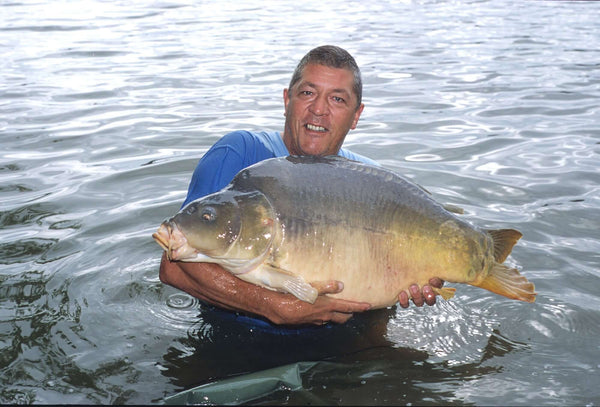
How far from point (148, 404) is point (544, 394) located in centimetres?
196

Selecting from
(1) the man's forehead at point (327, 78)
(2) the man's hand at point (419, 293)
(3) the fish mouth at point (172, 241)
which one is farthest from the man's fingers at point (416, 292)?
(1) the man's forehead at point (327, 78)

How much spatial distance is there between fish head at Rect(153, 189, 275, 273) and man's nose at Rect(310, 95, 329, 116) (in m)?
1.26

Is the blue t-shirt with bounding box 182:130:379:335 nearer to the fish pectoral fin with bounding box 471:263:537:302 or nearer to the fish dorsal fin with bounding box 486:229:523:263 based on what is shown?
the fish dorsal fin with bounding box 486:229:523:263

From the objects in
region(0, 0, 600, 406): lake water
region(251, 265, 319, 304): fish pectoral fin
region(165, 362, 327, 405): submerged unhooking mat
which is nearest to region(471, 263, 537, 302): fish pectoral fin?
region(0, 0, 600, 406): lake water

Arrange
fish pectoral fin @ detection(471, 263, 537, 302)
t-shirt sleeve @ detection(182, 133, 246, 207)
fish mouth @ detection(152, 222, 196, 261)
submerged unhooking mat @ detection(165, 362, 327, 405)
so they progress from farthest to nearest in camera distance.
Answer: t-shirt sleeve @ detection(182, 133, 246, 207)
fish pectoral fin @ detection(471, 263, 537, 302)
submerged unhooking mat @ detection(165, 362, 327, 405)
fish mouth @ detection(152, 222, 196, 261)

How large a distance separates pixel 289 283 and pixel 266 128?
561 cm

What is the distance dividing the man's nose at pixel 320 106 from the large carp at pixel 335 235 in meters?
0.85

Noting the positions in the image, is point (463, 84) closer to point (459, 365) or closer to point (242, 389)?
point (459, 365)

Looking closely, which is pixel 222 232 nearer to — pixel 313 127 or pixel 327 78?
pixel 313 127

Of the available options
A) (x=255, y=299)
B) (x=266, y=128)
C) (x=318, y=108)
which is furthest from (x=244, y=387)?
(x=266, y=128)

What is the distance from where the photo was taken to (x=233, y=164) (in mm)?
4055

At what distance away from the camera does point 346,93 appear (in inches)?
173

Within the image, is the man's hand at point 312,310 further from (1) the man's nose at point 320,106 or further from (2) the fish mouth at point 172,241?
(1) the man's nose at point 320,106

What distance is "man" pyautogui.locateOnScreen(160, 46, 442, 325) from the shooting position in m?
3.62
